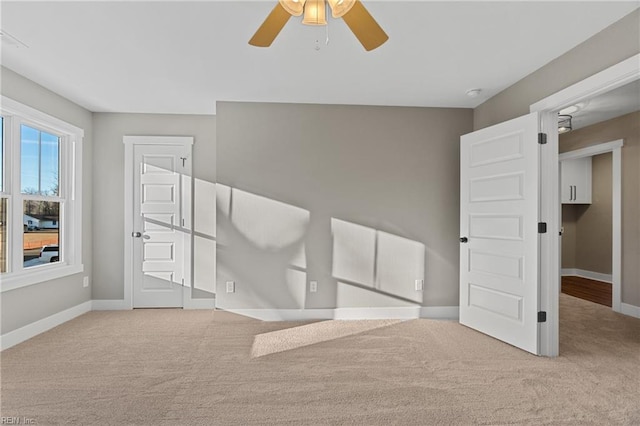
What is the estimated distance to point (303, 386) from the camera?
2.59 metres

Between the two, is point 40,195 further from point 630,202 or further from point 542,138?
point 630,202

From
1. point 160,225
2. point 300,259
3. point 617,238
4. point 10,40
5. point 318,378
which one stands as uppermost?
point 10,40

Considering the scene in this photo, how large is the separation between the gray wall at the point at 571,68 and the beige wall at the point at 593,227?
13.3ft

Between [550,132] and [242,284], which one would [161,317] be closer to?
[242,284]

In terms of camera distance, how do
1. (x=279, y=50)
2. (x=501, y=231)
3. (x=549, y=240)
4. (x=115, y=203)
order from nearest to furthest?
1. (x=279, y=50)
2. (x=549, y=240)
3. (x=501, y=231)
4. (x=115, y=203)

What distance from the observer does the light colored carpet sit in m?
2.24

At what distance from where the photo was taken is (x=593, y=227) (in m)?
6.77

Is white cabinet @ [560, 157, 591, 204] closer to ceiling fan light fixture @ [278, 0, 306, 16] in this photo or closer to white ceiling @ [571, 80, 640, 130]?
white ceiling @ [571, 80, 640, 130]

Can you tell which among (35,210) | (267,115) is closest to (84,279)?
(35,210)

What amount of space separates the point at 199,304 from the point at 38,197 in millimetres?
2143

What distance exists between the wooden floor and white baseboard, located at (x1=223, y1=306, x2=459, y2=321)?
254 cm

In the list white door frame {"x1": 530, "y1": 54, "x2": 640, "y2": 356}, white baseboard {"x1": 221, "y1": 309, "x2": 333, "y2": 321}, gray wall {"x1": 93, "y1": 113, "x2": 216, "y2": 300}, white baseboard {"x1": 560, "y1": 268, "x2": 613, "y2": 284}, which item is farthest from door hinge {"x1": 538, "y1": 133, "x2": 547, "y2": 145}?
white baseboard {"x1": 560, "y1": 268, "x2": 613, "y2": 284}

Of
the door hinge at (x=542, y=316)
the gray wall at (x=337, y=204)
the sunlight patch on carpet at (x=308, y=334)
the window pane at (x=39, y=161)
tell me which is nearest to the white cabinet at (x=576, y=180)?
the gray wall at (x=337, y=204)

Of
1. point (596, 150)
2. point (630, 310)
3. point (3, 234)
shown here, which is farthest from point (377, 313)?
point (596, 150)
